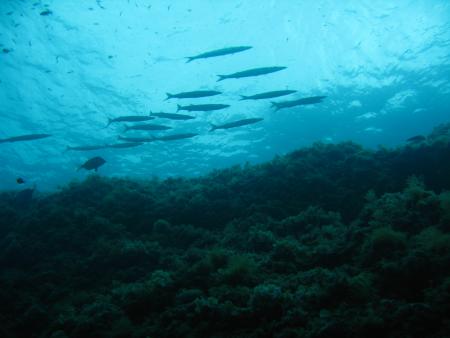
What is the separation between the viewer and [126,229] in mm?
8219

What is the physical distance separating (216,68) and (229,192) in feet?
50.4

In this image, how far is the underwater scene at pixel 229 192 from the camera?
12.2 ft

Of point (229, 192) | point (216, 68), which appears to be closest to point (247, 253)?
point (229, 192)

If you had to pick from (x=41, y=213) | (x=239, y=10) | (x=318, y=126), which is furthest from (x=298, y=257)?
(x=318, y=126)

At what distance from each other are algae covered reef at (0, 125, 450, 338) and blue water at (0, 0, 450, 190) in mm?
6623

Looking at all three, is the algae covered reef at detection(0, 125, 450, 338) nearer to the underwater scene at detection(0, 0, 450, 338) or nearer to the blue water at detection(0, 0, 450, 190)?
the underwater scene at detection(0, 0, 450, 338)

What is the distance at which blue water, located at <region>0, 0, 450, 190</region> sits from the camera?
17594mm

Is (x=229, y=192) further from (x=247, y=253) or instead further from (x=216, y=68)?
(x=216, y=68)

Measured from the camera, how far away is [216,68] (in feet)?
73.3

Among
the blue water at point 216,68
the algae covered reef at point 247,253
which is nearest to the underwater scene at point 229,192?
the algae covered reef at point 247,253

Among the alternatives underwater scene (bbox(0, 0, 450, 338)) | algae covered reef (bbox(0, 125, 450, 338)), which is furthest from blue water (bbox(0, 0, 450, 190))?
algae covered reef (bbox(0, 125, 450, 338))

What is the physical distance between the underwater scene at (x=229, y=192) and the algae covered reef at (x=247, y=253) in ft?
0.11

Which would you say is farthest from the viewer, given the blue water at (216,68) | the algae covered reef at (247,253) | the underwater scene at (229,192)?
the blue water at (216,68)

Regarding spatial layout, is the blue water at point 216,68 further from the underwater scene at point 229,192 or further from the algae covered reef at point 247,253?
the algae covered reef at point 247,253
